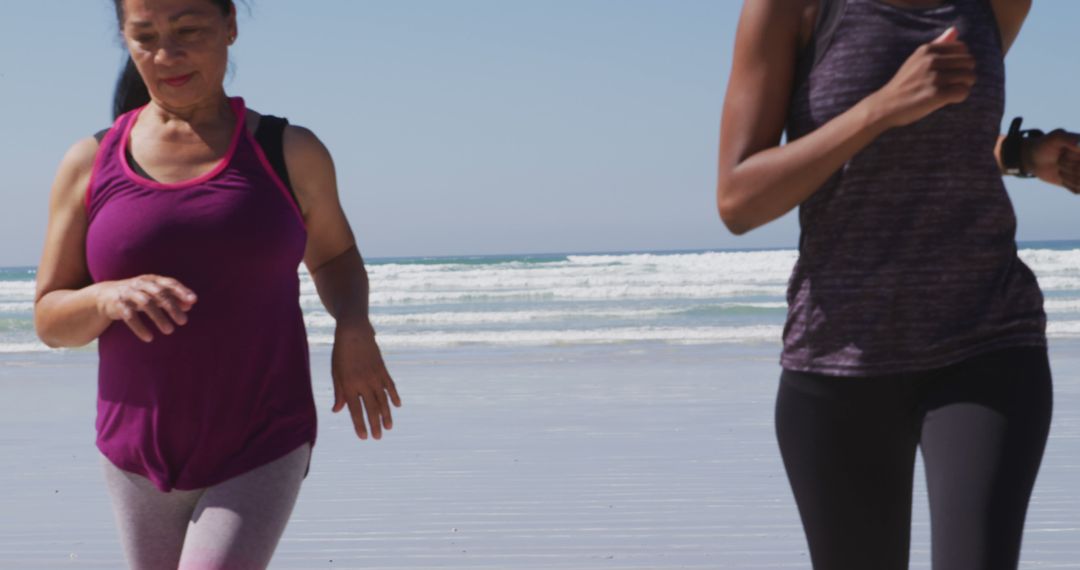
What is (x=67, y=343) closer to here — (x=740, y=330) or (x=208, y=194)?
(x=208, y=194)

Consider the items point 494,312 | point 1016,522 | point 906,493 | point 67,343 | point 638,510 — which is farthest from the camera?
point 494,312

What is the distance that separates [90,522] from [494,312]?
17.6 metres

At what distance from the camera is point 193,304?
8.00ft

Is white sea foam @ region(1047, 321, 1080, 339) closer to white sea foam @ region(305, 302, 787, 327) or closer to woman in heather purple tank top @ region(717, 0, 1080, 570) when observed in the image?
white sea foam @ region(305, 302, 787, 327)

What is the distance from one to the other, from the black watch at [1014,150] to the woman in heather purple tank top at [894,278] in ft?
1.16

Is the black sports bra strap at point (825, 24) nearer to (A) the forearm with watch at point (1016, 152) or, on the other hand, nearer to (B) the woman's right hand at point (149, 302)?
(A) the forearm with watch at point (1016, 152)

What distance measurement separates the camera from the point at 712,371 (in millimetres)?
12219

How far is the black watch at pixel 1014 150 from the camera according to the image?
105 inches

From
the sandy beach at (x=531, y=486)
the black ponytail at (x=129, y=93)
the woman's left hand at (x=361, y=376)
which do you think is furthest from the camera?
the sandy beach at (x=531, y=486)

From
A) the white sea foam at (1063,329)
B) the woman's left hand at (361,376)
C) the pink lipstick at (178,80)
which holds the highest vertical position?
the pink lipstick at (178,80)

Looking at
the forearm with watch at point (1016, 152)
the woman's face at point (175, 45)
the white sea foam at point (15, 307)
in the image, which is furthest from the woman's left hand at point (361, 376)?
the white sea foam at point (15, 307)

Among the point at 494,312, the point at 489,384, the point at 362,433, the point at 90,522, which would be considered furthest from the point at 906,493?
the point at 494,312

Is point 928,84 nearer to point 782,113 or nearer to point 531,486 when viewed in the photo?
point 782,113

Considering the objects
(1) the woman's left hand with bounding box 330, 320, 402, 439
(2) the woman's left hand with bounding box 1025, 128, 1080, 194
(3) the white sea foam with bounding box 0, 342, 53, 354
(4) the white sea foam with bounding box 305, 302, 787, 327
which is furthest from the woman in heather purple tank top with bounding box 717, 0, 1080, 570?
(4) the white sea foam with bounding box 305, 302, 787, 327
